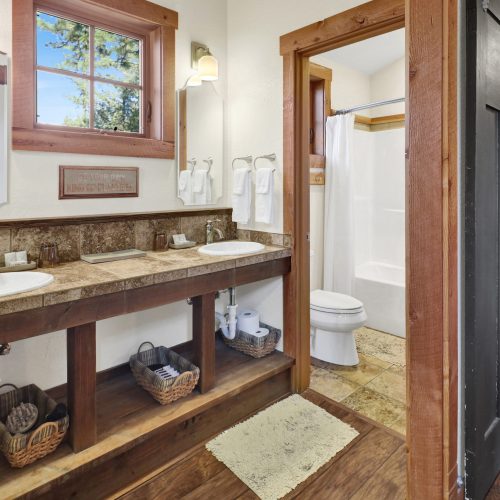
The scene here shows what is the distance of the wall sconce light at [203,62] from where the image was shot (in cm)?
246

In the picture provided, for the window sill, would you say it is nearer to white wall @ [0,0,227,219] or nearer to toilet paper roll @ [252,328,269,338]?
white wall @ [0,0,227,219]

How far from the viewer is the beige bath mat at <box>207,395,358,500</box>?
5.79ft

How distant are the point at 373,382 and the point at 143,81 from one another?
2.40 metres

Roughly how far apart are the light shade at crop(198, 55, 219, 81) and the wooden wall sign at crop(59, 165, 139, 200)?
0.74 meters

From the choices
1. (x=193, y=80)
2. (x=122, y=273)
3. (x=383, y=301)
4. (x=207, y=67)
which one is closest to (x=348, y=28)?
(x=207, y=67)

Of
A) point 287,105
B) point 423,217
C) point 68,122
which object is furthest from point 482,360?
point 68,122

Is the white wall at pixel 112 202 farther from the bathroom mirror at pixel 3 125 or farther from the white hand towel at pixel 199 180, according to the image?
the white hand towel at pixel 199 180

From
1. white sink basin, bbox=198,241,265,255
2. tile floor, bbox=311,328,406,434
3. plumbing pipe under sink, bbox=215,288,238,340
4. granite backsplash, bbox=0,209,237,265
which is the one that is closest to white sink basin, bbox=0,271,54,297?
granite backsplash, bbox=0,209,237,265

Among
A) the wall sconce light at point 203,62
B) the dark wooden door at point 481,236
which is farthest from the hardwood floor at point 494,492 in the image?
the wall sconce light at point 203,62

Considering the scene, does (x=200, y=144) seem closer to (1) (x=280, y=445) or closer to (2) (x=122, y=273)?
(2) (x=122, y=273)

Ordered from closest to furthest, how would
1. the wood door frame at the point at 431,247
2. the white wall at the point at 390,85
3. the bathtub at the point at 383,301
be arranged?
1. the wood door frame at the point at 431,247
2. the bathtub at the point at 383,301
3. the white wall at the point at 390,85

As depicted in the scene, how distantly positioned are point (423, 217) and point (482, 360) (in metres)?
0.58

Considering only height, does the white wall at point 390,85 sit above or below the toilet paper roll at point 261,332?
above

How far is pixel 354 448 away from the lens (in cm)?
197
